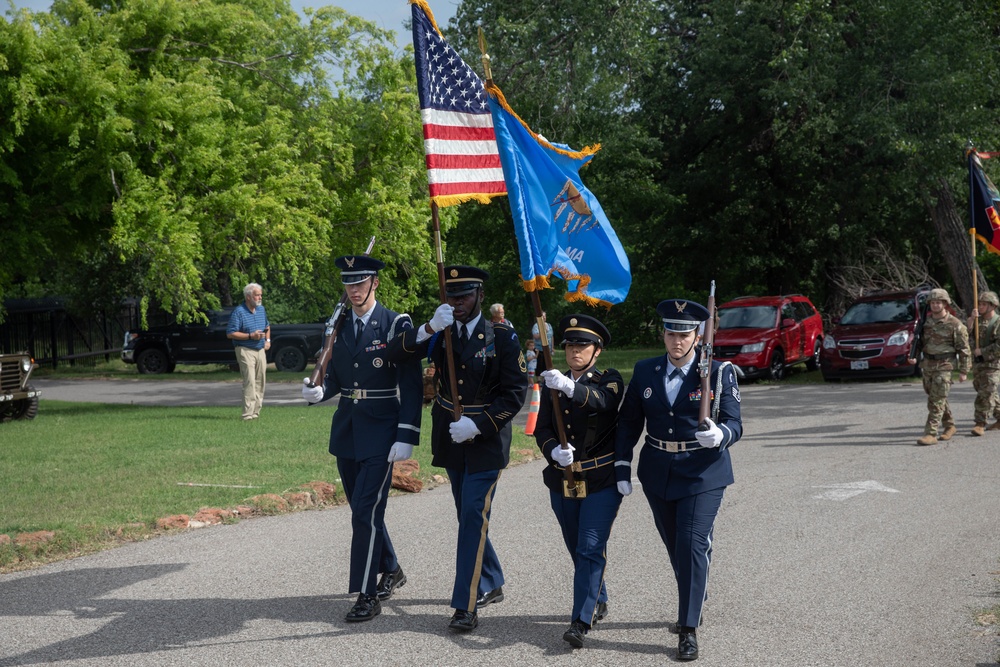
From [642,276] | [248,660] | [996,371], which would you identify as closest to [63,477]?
[248,660]

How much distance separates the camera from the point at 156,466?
1169cm

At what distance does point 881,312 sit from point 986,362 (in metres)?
10.1

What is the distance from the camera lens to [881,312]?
23.3 metres

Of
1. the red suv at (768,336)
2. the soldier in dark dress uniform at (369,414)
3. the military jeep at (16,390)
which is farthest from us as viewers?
the red suv at (768,336)

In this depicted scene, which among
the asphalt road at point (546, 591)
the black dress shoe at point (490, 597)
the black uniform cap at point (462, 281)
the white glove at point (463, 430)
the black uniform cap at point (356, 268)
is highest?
the black uniform cap at point (356, 268)

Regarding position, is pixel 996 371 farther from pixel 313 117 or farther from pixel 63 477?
pixel 313 117

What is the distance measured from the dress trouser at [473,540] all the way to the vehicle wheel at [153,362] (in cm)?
2619

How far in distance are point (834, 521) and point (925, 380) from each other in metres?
5.28

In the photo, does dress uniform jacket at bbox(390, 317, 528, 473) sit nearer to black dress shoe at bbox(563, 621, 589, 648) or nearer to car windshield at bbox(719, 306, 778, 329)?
black dress shoe at bbox(563, 621, 589, 648)

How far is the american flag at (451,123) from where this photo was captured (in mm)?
6531

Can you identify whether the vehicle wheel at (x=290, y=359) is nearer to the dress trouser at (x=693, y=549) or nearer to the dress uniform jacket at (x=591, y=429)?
the dress uniform jacket at (x=591, y=429)

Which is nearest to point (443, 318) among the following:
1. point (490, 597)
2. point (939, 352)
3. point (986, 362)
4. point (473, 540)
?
point (473, 540)

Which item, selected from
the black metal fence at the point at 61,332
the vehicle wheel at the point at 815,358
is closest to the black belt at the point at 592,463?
the vehicle wheel at the point at 815,358

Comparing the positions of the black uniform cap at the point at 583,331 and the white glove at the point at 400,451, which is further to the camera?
the white glove at the point at 400,451
